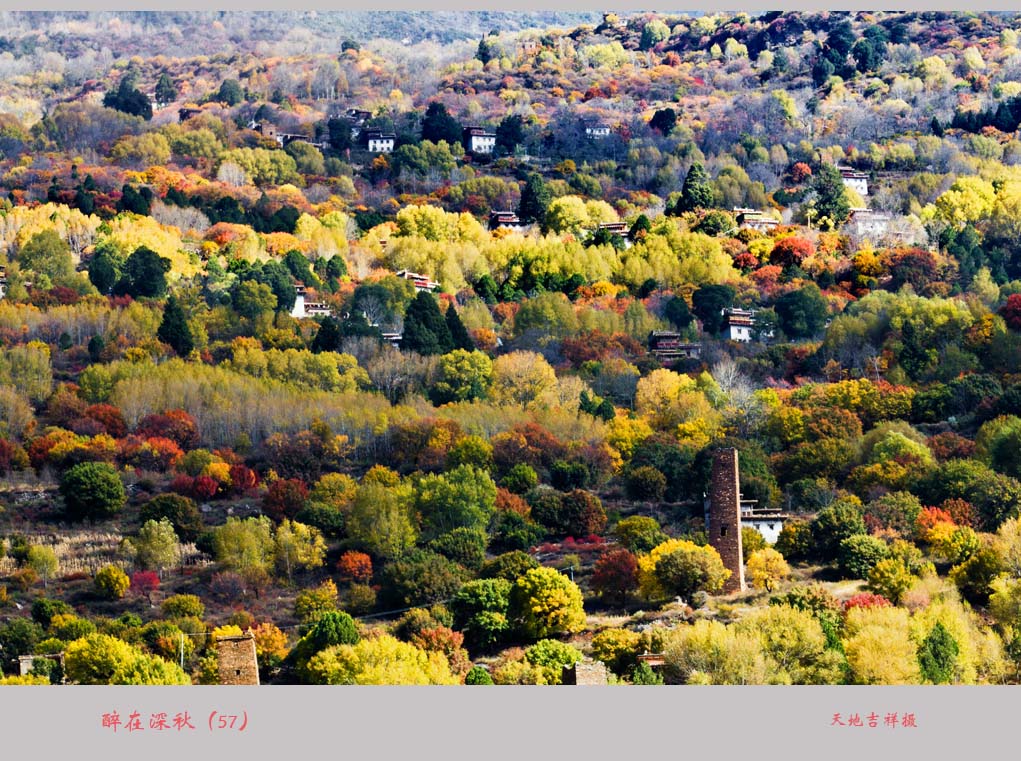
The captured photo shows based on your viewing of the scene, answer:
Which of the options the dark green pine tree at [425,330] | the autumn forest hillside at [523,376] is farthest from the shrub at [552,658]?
the dark green pine tree at [425,330]

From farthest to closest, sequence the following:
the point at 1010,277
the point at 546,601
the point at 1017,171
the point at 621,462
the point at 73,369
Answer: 1. the point at 1017,171
2. the point at 1010,277
3. the point at 73,369
4. the point at 621,462
5. the point at 546,601

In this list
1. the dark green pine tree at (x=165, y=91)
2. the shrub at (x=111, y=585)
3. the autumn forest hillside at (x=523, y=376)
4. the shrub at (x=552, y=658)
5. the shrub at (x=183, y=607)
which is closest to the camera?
the shrub at (x=552, y=658)

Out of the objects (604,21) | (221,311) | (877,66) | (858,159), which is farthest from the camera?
(604,21)

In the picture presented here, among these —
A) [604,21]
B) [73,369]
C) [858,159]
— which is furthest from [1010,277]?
[604,21]

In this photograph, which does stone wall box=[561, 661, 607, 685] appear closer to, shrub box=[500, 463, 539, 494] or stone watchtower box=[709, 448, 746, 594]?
stone watchtower box=[709, 448, 746, 594]

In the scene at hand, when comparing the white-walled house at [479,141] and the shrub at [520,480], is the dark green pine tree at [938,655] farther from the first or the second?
the white-walled house at [479,141]

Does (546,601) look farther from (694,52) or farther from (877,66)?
(694,52)
